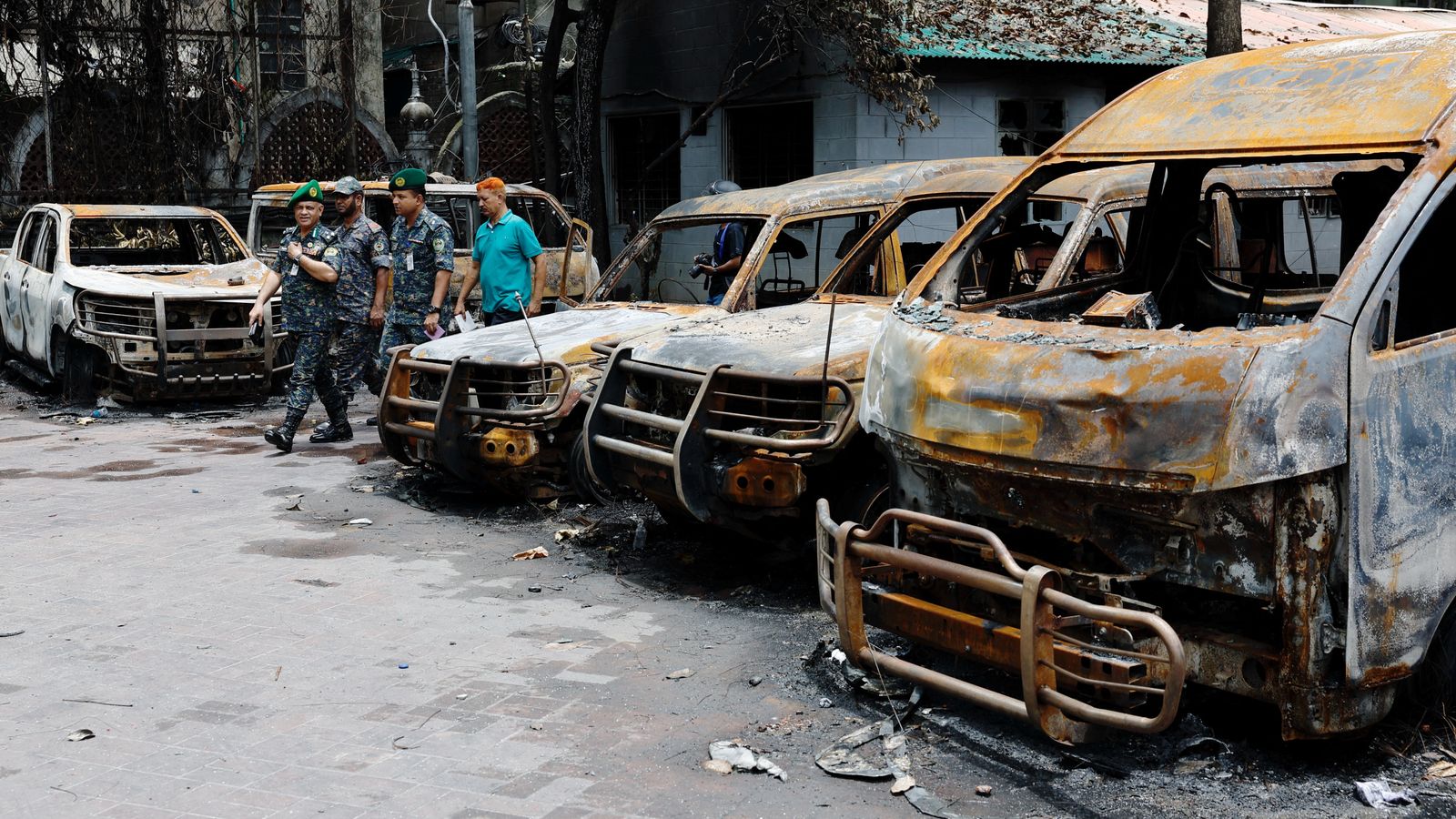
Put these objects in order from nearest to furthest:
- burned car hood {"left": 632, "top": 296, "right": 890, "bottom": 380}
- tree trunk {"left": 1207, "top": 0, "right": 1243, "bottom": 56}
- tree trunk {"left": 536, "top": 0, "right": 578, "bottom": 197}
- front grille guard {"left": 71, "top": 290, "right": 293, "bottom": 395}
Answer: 1. burned car hood {"left": 632, "top": 296, "right": 890, "bottom": 380}
2. tree trunk {"left": 1207, "top": 0, "right": 1243, "bottom": 56}
3. front grille guard {"left": 71, "top": 290, "right": 293, "bottom": 395}
4. tree trunk {"left": 536, "top": 0, "right": 578, "bottom": 197}

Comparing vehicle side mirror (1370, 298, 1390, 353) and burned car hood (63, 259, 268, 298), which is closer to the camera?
vehicle side mirror (1370, 298, 1390, 353)

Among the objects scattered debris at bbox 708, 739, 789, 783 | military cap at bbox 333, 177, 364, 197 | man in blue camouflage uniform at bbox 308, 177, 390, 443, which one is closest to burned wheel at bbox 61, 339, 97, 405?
man in blue camouflage uniform at bbox 308, 177, 390, 443

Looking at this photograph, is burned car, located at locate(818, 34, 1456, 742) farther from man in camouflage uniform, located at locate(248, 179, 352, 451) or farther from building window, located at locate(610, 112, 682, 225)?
building window, located at locate(610, 112, 682, 225)

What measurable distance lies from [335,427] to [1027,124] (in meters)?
9.85

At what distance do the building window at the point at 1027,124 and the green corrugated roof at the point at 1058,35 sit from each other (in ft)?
2.70

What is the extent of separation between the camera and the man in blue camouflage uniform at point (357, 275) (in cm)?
991

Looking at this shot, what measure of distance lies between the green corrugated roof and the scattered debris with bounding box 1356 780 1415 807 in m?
12.1

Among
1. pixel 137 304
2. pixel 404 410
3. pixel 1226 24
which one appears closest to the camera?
pixel 404 410

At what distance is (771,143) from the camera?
690 inches

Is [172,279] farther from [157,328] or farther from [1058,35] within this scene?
[1058,35]

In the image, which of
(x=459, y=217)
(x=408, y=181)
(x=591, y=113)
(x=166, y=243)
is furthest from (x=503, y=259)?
(x=591, y=113)

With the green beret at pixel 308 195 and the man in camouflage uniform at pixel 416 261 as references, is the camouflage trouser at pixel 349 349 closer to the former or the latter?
the man in camouflage uniform at pixel 416 261

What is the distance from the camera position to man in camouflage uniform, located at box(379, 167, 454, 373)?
9688 millimetres

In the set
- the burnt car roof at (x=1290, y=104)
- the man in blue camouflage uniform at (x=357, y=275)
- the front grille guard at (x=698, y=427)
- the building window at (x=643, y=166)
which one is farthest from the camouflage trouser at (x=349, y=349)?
the building window at (x=643, y=166)
